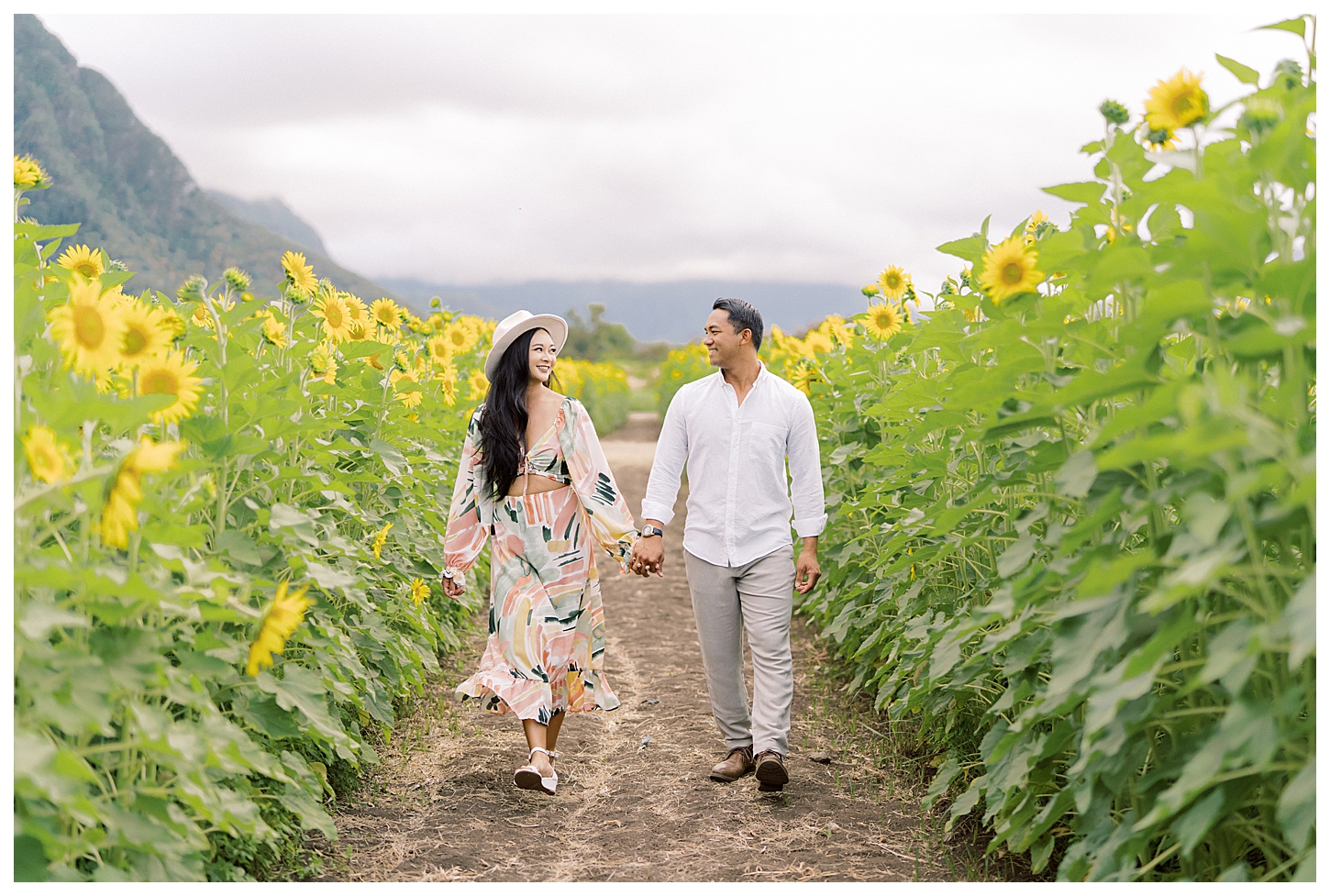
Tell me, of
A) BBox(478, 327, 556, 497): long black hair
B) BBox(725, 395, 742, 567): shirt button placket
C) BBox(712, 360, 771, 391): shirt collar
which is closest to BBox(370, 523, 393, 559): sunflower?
BBox(478, 327, 556, 497): long black hair

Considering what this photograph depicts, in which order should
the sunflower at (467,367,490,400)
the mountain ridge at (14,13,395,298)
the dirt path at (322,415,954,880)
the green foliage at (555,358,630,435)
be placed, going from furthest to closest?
the mountain ridge at (14,13,395,298) < the green foliage at (555,358,630,435) < the sunflower at (467,367,490,400) < the dirt path at (322,415,954,880)

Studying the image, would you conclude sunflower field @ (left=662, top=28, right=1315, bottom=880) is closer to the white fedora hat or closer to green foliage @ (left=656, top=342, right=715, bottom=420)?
the white fedora hat

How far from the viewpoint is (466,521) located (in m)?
4.34

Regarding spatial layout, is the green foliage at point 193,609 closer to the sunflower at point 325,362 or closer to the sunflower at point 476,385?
the sunflower at point 325,362

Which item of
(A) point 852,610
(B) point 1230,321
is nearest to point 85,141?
(A) point 852,610

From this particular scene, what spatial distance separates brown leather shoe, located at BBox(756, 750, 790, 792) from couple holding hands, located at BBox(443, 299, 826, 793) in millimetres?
81

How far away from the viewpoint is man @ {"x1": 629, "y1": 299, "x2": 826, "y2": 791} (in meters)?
4.06

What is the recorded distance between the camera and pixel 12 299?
2.17m

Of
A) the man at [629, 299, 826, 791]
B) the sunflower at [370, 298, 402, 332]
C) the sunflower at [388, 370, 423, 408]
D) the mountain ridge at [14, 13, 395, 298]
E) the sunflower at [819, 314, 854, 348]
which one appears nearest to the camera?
the man at [629, 299, 826, 791]

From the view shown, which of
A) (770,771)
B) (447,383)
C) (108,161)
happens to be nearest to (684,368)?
(447,383)

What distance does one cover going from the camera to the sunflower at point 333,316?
416 cm

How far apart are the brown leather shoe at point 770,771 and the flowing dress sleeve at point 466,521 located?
1.42 metres

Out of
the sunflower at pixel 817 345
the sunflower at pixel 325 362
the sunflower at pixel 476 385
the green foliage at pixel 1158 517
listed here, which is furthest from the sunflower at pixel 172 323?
the sunflower at pixel 817 345

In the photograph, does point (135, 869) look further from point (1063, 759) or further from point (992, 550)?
point (992, 550)
